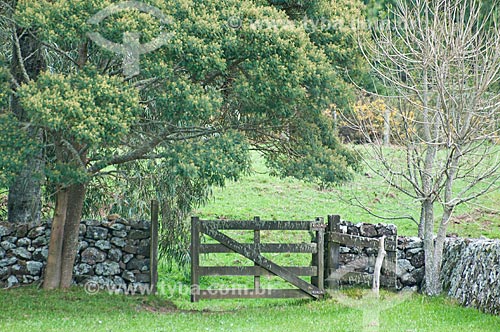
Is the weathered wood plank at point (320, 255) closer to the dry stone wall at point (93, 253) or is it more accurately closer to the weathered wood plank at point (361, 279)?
the weathered wood plank at point (361, 279)

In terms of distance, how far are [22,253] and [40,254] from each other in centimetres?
34

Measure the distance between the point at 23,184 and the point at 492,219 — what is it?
46.7 feet

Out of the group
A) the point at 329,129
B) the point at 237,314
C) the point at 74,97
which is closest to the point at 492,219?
the point at 329,129

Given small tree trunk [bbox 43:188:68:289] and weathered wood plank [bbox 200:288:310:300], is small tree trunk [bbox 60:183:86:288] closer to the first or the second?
small tree trunk [bbox 43:188:68:289]

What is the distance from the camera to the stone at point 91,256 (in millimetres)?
13711

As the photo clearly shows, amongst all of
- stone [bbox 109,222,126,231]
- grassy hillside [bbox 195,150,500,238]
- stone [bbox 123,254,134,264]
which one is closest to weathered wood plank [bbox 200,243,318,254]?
Result: stone [bbox 123,254,134,264]

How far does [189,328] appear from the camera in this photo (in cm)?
1016

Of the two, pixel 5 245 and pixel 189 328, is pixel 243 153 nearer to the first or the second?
pixel 189 328

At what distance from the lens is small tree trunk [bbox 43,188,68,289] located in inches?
508

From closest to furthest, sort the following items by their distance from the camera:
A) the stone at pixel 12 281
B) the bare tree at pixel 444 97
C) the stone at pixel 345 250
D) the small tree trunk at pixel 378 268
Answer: the small tree trunk at pixel 378 268, the bare tree at pixel 444 97, the stone at pixel 12 281, the stone at pixel 345 250

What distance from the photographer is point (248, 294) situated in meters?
12.8

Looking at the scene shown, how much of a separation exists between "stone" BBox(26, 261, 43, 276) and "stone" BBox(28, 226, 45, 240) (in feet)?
1.63

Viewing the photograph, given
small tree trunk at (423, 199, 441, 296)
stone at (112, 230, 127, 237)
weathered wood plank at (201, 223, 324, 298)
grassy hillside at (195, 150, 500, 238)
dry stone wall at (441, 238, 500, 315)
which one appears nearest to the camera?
dry stone wall at (441, 238, 500, 315)

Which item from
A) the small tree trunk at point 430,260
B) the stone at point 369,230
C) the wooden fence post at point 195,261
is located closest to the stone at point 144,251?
the wooden fence post at point 195,261
